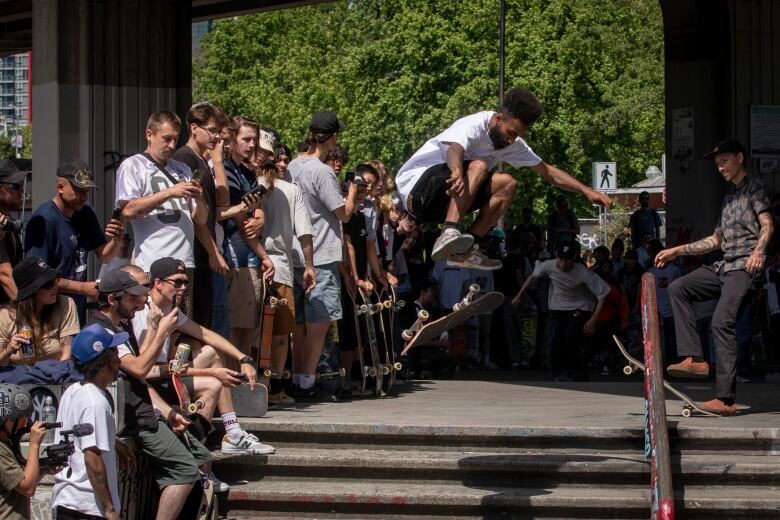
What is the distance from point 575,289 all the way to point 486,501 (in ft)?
19.5

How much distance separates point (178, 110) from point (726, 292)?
5.84 meters

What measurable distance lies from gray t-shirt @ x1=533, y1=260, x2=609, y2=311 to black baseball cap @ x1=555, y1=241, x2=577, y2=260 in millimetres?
127

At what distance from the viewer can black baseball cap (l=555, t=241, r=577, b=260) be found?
558 inches

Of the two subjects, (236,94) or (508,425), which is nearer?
(508,425)

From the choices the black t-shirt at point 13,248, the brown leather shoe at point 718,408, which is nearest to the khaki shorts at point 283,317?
the black t-shirt at point 13,248

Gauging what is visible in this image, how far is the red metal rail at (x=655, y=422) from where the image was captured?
7.92m

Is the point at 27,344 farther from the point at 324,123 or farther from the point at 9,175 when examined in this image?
the point at 324,123

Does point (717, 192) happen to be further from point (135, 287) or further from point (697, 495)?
point (135, 287)

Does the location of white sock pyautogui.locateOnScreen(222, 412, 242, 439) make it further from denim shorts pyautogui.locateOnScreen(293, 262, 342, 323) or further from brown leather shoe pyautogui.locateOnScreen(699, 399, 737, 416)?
brown leather shoe pyautogui.locateOnScreen(699, 399, 737, 416)

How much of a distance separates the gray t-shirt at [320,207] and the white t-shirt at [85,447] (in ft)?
13.1

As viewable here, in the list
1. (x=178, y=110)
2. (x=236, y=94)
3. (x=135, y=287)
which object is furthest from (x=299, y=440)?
(x=236, y=94)

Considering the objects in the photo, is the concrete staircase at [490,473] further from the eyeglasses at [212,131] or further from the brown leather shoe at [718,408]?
the eyeglasses at [212,131]

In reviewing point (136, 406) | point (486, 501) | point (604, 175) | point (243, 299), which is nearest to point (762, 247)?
point (486, 501)

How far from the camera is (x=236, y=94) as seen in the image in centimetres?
5344
